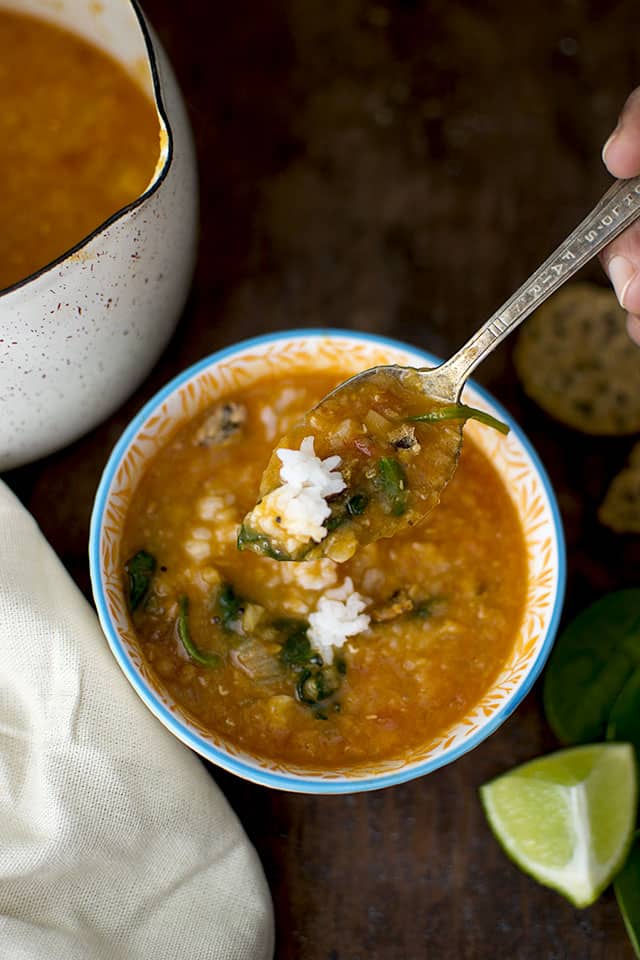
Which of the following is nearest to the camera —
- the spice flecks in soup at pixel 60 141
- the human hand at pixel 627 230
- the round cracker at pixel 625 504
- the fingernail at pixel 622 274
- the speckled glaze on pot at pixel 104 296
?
the speckled glaze on pot at pixel 104 296

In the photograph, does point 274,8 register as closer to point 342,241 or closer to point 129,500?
point 342,241

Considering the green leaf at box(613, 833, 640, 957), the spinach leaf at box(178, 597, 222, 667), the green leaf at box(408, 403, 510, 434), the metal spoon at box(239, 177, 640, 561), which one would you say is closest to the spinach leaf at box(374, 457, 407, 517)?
the metal spoon at box(239, 177, 640, 561)

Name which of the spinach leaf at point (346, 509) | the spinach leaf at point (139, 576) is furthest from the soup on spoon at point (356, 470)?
the spinach leaf at point (139, 576)

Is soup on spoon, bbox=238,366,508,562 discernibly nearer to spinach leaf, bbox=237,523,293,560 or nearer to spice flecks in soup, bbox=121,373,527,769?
spinach leaf, bbox=237,523,293,560

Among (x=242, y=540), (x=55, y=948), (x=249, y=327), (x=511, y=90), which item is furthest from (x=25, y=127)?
(x=55, y=948)

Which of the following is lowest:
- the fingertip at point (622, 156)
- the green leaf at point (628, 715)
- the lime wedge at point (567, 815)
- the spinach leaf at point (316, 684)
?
the lime wedge at point (567, 815)

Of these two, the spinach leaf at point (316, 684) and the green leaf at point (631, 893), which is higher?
the spinach leaf at point (316, 684)

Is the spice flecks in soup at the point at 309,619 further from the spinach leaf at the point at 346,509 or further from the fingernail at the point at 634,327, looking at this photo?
the fingernail at the point at 634,327

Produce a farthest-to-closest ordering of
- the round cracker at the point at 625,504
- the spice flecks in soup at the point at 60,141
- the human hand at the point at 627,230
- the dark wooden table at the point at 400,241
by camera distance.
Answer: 1. the round cracker at the point at 625,504
2. the dark wooden table at the point at 400,241
3. the spice flecks in soup at the point at 60,141
4. the human hand at the point at 627,230
